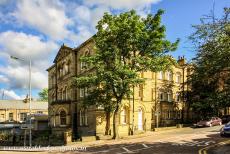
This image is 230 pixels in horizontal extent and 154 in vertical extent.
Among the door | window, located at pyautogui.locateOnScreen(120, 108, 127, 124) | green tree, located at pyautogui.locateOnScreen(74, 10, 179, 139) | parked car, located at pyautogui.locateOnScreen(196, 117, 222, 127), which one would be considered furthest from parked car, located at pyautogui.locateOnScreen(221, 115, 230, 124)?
green tree, located at pyautogui.locateOnScreen(74, 10, 179, 139)

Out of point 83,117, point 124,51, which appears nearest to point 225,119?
point 83,117

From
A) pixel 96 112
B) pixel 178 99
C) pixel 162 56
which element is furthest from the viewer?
pixel 178 99

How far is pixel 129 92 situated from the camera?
34438 millimetres

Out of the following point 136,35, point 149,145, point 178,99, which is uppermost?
point 136,35

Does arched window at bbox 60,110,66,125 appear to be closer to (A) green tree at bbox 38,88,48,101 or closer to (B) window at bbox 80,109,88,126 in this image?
(B) window at bbox 80,109,88,126

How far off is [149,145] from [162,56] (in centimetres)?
1152

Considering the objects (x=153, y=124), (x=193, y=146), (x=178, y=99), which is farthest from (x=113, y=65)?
(x=178, y=99)

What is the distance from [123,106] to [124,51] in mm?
8895

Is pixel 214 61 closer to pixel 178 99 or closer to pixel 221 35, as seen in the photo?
pixel 221 35

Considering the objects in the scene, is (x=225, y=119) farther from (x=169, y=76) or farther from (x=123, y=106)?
(x=123, y=106)

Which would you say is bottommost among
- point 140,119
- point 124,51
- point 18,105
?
point 140,119

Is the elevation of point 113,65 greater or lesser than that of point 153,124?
greater

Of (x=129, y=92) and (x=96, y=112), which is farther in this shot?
(x=96, y=112)

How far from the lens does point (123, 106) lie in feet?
136
